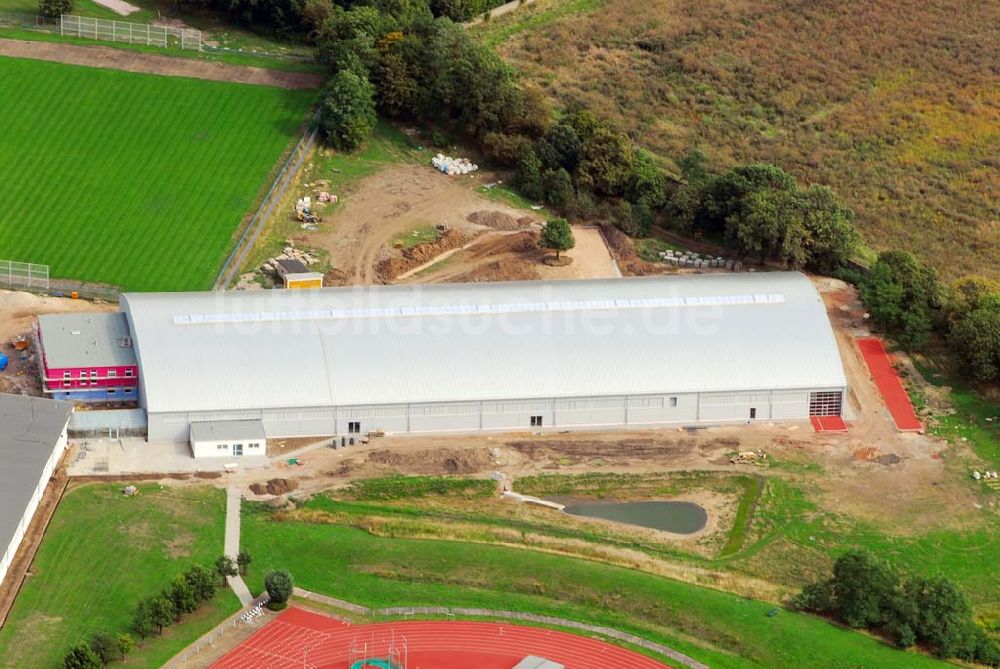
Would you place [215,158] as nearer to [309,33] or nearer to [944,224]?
[309,33]

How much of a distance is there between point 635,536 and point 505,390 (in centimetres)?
1384


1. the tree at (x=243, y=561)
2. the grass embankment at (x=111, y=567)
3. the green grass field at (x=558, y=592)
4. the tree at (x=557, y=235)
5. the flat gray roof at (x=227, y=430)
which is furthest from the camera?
the tree at (x=557, y=235)

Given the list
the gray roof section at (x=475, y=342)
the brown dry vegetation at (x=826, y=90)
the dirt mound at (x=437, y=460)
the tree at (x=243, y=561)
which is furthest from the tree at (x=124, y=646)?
the brown dry vegetation at (x=826, y=90)

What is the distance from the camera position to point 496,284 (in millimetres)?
124312

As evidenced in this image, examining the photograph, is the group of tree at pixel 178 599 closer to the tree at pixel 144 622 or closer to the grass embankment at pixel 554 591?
the tree at pixel 144 622

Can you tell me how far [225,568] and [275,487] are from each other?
10648 millimetres

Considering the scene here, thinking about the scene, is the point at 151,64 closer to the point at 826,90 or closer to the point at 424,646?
the point at 826,90

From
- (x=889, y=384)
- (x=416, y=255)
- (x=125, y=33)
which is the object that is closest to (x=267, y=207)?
(x=416, y=255)

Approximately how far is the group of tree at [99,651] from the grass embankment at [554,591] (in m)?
9.69

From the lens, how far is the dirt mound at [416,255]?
13288cm

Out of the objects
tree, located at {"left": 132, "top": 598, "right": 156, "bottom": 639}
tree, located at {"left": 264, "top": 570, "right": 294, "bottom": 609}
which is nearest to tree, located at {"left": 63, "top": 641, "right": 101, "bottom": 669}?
tree, located at {"left": 132, "top": 598, "right": 156, "bottom": 639}

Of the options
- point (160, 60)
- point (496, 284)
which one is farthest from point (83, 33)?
point (496, 284)

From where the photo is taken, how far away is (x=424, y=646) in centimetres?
9562

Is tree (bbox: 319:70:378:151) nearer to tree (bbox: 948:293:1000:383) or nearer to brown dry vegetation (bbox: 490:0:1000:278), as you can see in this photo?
brown dry vegetation (bbox: 490:0:1000:278)
